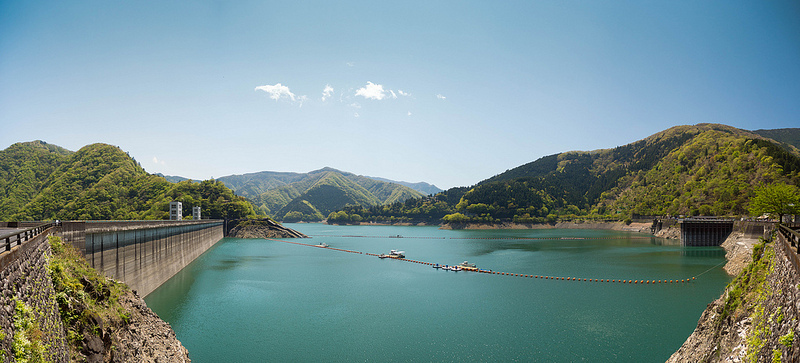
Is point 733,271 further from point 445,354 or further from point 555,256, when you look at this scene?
point 445,354

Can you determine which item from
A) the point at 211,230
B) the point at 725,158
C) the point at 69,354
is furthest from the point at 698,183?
the point at 69,354

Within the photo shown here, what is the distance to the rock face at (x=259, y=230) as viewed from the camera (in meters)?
130

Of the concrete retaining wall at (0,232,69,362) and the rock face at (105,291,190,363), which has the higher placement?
the concrete retaining wall at (0,232,69,362)

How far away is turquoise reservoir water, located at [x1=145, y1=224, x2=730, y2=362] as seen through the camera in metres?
25.6

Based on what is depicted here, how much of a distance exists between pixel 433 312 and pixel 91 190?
346 ft

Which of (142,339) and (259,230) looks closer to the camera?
(142,339)

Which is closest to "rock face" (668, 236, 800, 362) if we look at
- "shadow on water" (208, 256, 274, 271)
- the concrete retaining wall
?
the concrete retaining wall

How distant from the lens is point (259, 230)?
5197 inches

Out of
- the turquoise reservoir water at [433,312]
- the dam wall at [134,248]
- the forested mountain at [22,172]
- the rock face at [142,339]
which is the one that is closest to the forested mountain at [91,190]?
the forested mountain at [22,172]

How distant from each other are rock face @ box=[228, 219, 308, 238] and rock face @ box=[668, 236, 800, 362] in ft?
416

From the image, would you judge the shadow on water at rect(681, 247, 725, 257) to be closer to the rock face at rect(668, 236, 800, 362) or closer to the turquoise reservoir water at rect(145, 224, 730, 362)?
the turquoise reservoir water at rect(145, 224, 730, 362)

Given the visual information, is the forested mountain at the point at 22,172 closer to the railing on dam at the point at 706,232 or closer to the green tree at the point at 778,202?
the green tree at the point at 778,202

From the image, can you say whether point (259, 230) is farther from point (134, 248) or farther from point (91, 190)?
point (134, 248)

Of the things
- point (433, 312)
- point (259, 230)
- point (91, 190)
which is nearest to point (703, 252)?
point (433, 312)
